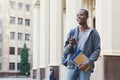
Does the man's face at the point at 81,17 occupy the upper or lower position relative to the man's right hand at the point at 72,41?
upper

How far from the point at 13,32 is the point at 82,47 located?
7445 cm

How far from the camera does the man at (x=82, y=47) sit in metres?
5.24

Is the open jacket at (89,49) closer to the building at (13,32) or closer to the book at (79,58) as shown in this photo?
the book at (79,58)

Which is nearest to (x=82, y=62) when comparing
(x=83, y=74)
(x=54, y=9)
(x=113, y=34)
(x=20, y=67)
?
(x=83, y=74)

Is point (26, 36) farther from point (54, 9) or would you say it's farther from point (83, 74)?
point (83, 74)

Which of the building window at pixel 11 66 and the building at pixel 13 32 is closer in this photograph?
the building at pixel 13 32

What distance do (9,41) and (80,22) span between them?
7346 centimetres

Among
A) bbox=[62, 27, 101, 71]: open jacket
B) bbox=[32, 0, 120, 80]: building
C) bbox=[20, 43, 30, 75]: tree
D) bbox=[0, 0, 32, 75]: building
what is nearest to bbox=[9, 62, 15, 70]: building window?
bbox=[0, 0, 32, 75]: building

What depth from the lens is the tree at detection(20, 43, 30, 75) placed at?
74.9m

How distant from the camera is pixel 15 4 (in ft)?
263

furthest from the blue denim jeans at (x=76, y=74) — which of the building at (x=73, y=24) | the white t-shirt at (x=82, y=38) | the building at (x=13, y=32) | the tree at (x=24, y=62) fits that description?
the building at (x=13, y=32)

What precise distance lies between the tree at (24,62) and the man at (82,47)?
69.3m

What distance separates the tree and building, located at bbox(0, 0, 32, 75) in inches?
61.2

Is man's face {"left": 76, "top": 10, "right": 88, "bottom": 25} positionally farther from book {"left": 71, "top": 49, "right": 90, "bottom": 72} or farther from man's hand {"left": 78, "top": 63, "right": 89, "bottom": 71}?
man's hand {"left": 78, "top": 63, "right": 89, "bottom": 71}
